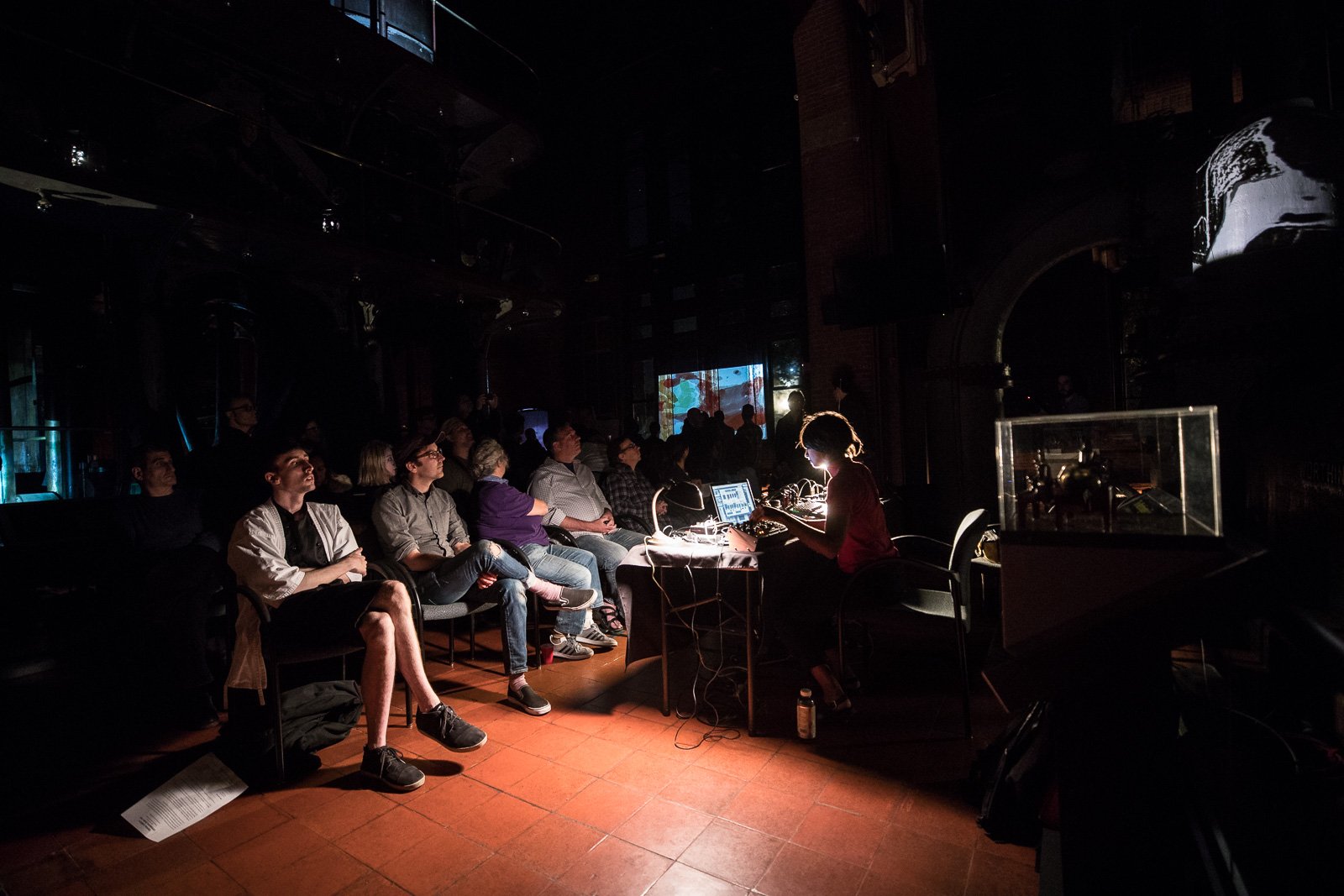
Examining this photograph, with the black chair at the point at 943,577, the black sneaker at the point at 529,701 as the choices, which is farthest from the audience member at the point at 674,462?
the black chair at the point at 943,577

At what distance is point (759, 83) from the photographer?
38.1 feet

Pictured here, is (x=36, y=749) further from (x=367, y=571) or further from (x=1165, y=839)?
(x=1165, y=839)

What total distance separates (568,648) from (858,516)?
2260mm

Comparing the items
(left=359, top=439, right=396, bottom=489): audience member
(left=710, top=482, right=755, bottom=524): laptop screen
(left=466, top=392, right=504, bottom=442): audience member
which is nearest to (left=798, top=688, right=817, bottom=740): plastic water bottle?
(left=710, top=482, right=755, bottom=524): laptop screen

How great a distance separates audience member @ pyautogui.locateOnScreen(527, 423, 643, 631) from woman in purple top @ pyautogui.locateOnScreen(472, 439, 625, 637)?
40 centimetres

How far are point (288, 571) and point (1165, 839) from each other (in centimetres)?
308

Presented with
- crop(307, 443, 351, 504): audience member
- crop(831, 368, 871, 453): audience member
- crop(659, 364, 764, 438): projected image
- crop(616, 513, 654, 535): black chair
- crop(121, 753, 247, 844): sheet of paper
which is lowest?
crop(121, 753, 247, 844): sheet of paper

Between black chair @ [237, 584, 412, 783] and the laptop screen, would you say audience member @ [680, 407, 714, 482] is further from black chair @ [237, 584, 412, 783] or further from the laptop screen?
black chair @ [237, 584, 412, 783]

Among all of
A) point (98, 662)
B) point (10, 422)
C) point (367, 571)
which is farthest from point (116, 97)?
point (367, 571)

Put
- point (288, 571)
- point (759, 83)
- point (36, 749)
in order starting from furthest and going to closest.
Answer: point (759, 83) → point (36, 749) → point (288, 571)

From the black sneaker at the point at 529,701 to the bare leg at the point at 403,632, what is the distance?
0.58 m

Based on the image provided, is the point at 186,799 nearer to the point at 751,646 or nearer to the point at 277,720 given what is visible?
the point at 277,720

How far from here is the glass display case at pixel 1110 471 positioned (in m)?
1.29

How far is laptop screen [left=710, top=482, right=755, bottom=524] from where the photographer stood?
13.3 ft
